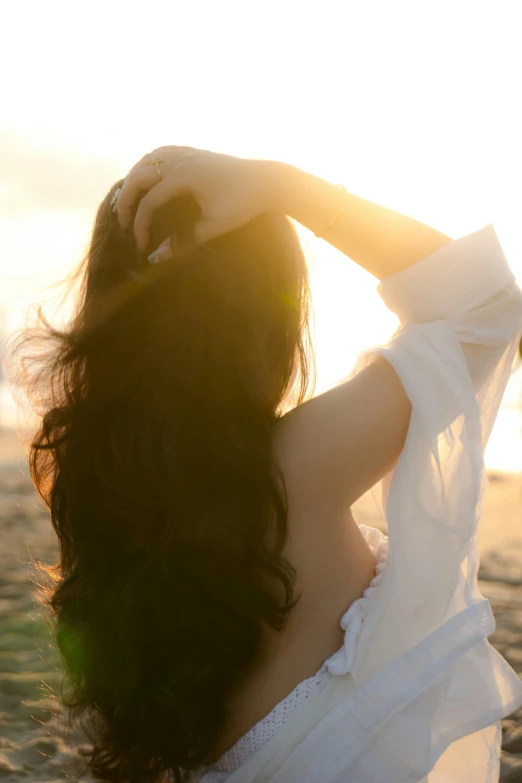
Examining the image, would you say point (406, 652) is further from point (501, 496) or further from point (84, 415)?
point (501, 496)

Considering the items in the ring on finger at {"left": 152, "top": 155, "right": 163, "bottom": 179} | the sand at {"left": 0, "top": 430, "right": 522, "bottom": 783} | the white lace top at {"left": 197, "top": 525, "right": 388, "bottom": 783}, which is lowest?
the sand at {"left": 0, "top": 430, "right": 522, "bottom": 783}

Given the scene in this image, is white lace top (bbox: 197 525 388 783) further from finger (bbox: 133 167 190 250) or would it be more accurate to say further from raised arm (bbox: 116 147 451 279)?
finger (bbox: 133 167 190 250)

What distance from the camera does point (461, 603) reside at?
5.40 ft

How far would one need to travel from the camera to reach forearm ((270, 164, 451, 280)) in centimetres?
177

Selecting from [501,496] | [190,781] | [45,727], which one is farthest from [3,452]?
[190,781]

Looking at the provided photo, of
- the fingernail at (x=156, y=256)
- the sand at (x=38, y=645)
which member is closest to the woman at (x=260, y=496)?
the fingernail at (x=156, y=256)

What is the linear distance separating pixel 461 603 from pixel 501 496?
35.2 ft

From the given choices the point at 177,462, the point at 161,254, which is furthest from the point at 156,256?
the point at 177,462

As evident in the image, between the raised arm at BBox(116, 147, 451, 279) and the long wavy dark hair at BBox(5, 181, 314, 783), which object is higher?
the raised arm at BBox(116, 147, 451, 279)

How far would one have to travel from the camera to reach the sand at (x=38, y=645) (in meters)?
2.87

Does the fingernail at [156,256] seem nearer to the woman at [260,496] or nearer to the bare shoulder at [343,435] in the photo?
the woman at [260,496]

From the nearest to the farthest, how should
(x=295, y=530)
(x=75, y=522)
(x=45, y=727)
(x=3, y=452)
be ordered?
(x=295, y=530), (x=75, y=522), (x=45, y=727), (x=3, y=452)

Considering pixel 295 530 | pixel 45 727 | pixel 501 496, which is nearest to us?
pixel 295 530

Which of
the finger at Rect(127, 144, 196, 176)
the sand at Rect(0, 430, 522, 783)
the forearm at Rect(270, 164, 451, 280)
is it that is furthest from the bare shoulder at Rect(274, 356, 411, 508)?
the sand at Rect(0, 430, 522, 783)
